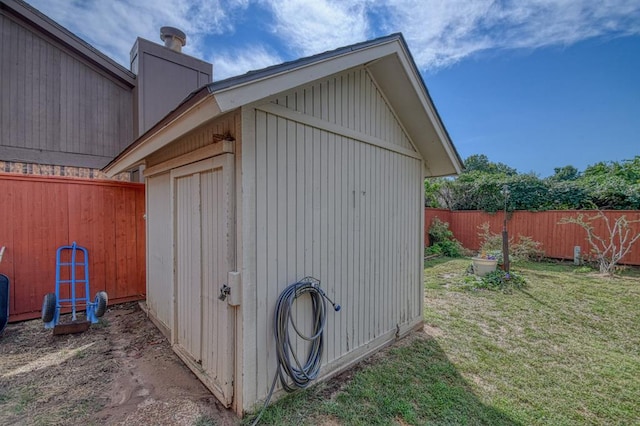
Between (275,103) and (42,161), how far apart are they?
5.98 metres

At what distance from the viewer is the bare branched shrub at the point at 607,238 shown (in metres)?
7.59

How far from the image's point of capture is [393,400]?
2.37 metres

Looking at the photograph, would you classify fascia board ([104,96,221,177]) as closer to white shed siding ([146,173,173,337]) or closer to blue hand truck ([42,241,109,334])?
white shed siding ([146,173,173,337])

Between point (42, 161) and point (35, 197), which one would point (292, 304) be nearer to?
point (35, 197)

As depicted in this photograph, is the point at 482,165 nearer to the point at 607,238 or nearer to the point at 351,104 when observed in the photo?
the point at 607,238

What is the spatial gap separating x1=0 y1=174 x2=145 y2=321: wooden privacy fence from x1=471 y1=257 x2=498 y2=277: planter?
728 centimetres

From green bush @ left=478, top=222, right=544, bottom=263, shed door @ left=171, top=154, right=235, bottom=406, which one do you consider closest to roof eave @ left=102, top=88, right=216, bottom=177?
shed door @ left=171, top=154, right=235, bottom=406

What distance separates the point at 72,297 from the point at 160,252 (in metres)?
1.55

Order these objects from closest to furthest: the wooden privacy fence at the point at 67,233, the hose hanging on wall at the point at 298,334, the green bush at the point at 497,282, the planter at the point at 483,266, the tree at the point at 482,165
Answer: the hose hanging on wall at the point at 298,334 → the wooden privacy fence at the point at 67,233 → the green bush at the point at 497,282 → the planter at the point at 483,266 → the tree at the point at 482,165

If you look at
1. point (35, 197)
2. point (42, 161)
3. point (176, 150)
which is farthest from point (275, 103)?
point (42, 161)

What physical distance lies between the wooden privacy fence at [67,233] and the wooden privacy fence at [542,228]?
994 cm

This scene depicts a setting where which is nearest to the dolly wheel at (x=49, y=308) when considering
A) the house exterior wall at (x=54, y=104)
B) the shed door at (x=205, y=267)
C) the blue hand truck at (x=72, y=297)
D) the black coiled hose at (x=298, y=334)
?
the blue hand truck at (x=72, y=297)

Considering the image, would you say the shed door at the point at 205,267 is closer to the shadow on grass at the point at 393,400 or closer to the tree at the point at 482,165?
the shadow on grass at the point at 393,400

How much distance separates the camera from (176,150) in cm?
308
